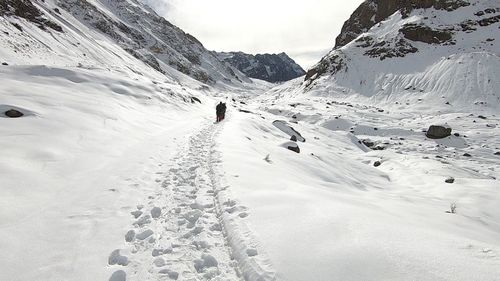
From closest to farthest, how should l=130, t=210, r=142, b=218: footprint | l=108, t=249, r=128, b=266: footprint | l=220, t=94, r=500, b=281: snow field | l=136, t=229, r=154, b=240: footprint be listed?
1. l=220, t=94, r=500, b=281: snow field
2. l=108, t=249, r=128, b=266: footprint
3. l=136, t=229, r=154, b=240: footprint
4. l=130, t=210, r=142, b=218: footprint

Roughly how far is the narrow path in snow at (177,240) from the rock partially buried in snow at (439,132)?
1272 inches

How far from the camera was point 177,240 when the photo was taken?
547 cm

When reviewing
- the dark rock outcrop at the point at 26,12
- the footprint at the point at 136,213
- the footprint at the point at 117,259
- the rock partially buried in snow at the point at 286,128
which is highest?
the dark rock outcrop at the point at 26,12

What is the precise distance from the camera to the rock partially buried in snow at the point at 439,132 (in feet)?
110

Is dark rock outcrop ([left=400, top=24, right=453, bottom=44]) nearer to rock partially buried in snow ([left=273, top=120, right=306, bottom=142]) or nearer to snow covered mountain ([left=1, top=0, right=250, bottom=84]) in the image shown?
rock partially buried in snow ([left=273, top=120, right=306, bottom=142])

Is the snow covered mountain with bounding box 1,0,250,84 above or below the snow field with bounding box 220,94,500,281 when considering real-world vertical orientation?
above

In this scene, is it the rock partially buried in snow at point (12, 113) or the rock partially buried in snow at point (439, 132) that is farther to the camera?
the rock partially buried in snow at point (439, 132)

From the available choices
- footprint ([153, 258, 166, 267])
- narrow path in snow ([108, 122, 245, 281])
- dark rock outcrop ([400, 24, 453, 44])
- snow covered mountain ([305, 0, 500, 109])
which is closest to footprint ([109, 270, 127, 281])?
narrow path in snow ([108, 122, 245, 281])

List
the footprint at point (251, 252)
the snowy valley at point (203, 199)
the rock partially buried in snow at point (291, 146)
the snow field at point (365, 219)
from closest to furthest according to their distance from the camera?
1. the snow field at point (365, 219)
2. the snowy valley at point (203, 199)
3. the footprint at point (251, 252)
4. the rock partially buried in snow at point (291, 146)

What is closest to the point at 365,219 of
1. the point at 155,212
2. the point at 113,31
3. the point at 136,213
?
the point at 155,212

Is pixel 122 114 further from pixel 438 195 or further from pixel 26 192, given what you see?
pixel 438 195

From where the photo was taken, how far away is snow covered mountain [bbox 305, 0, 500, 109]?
184 ft

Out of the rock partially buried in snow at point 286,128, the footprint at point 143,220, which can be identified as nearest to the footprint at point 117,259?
the footprint at point 143,220

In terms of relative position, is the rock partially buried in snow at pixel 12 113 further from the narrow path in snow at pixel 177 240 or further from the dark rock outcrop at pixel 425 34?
the dark rock outcrop at pixel 425 34
